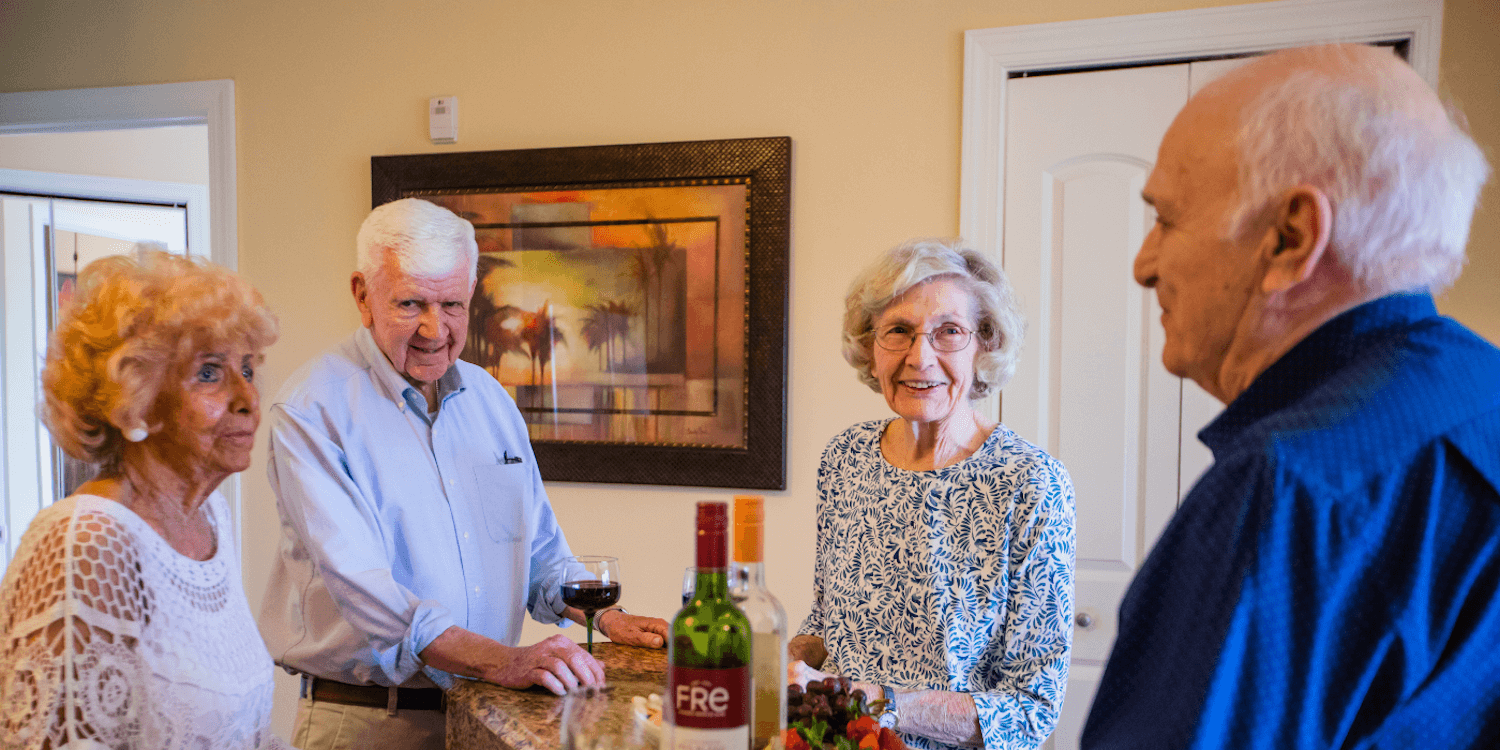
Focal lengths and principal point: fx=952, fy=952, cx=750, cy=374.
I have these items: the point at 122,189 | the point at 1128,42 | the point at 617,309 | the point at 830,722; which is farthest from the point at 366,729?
the point at 122,189

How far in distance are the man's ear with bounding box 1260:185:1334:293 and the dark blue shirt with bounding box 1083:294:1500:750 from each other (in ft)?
0.34

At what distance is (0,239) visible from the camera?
4.20 m

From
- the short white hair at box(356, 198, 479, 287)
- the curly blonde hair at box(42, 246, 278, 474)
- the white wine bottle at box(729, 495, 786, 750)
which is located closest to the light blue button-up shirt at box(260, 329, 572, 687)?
the short white hair at box(356, 198, 479, 287)

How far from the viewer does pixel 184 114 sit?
10.8 ft

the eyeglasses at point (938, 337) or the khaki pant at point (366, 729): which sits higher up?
the eyeglasses at point (938, 337)

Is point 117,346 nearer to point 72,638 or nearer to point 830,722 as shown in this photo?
point 72,638

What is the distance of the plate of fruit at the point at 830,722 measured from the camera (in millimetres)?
994

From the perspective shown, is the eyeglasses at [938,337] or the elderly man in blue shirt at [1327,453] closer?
the elderly man in blue shirt at [1327,453]

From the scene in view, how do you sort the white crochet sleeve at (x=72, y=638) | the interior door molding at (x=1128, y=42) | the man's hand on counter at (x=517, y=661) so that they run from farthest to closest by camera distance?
the interior door molding at (x=1128, y=42), the man's hand on counter at (x=517, y=661), the white crochet sleeve at (x=72, y=638)

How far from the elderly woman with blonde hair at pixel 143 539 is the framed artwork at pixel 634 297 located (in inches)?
61.5

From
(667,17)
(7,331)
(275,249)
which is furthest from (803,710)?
(7,331)

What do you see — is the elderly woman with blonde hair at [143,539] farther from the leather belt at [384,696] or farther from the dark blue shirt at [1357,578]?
the dark blue shirt at [1357,578]

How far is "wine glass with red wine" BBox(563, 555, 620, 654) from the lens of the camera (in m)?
1.52

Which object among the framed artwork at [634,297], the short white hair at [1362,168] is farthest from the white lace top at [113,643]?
the framed artwork at [634,297]
